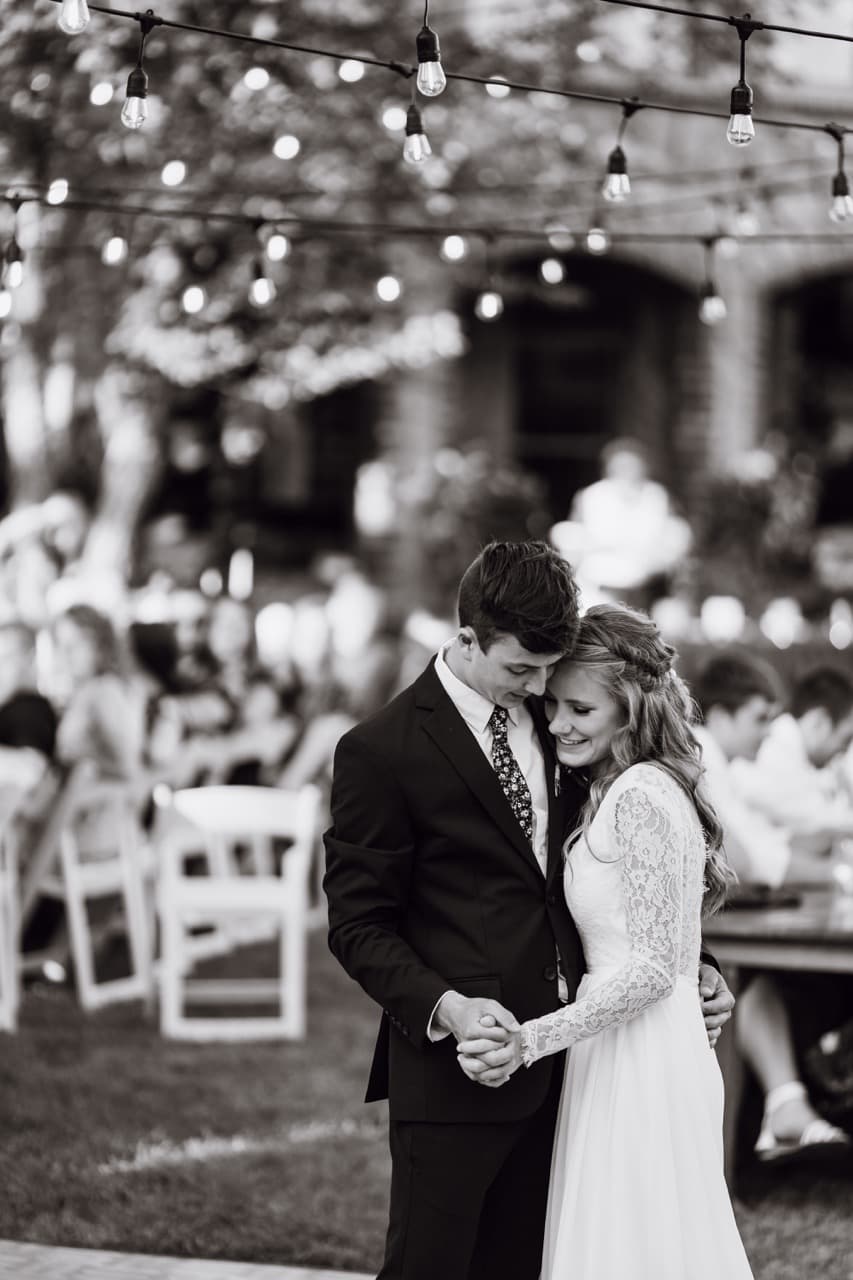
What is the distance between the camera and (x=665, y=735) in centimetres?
350

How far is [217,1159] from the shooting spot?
5.66m

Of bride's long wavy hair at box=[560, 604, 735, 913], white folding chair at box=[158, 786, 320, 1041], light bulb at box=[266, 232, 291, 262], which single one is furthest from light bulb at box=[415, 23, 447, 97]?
white folding chair at box=[158, 786, 320, 1041]

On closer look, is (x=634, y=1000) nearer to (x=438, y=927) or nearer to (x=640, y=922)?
(x=640, y=922)

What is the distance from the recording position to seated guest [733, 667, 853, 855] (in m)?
6.36

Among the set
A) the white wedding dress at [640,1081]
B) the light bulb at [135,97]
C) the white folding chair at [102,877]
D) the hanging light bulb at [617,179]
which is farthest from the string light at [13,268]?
the white wedding dress at [640,1081]

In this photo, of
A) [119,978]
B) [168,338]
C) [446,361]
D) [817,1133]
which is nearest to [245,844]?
[119,978]

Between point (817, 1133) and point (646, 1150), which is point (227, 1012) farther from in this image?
point (646, 1150)

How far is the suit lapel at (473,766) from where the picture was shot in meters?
3.29

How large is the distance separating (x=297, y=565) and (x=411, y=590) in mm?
1431

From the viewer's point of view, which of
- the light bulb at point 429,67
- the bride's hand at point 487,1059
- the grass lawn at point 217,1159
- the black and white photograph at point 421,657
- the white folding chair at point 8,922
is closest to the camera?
the bride's hand at point 487,1059

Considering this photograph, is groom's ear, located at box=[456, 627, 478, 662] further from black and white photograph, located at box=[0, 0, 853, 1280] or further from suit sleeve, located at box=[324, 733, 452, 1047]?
suit sleeve, located at box=[324, 733, 452, 1047]

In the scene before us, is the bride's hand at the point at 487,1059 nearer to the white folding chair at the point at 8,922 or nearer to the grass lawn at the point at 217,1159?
Answer: the grass lawn at the point at 217,1159

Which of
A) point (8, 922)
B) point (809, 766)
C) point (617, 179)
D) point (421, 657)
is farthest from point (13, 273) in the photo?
point (421, 657)

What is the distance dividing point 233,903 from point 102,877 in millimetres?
778
